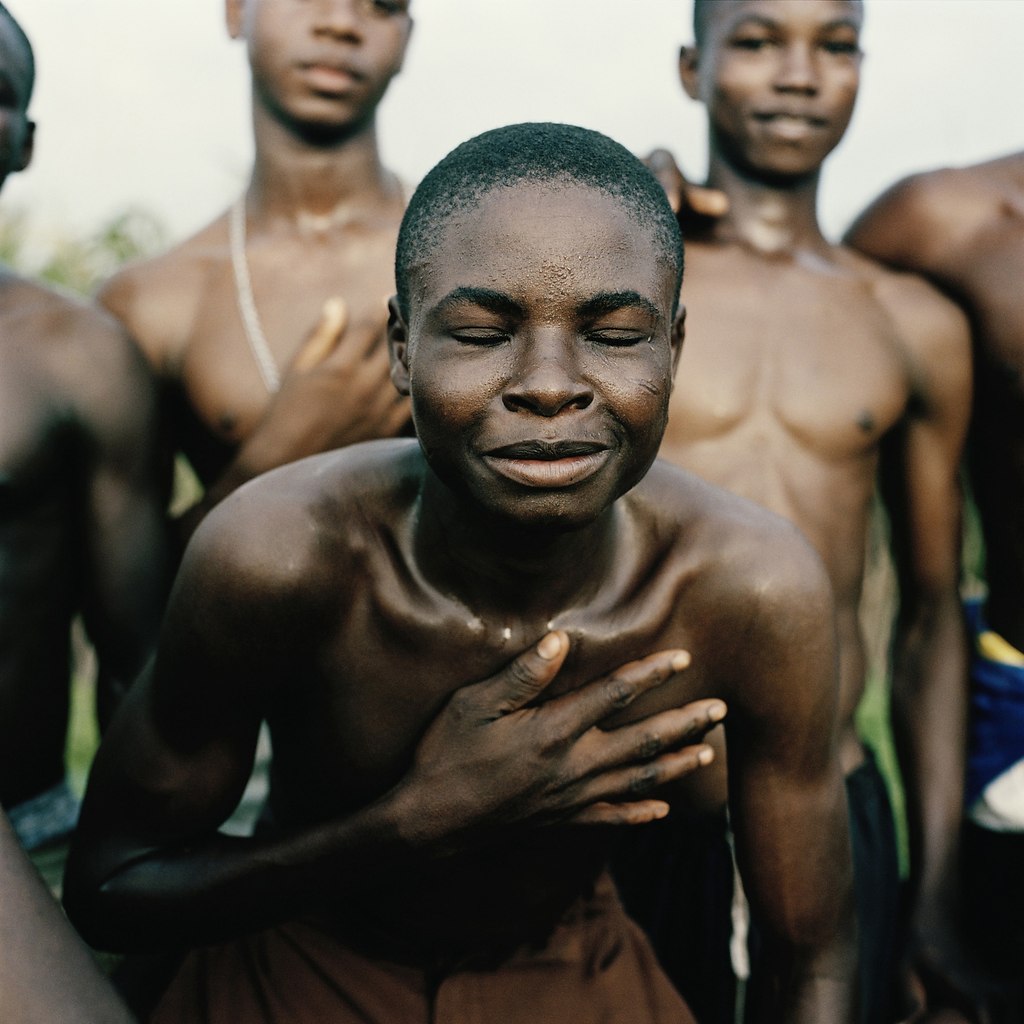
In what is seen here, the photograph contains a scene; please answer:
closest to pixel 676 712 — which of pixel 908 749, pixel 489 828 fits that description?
pixel 489 828

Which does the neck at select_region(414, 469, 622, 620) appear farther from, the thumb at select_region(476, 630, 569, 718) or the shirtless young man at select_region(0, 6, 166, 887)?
the shirtless young man at select_region(0, 6, 166, 887)

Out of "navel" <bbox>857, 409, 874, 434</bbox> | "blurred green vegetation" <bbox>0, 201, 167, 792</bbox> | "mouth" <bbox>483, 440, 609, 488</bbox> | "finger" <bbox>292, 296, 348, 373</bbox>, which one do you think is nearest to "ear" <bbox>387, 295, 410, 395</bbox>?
"mouth" <bbox>483, 440, 609, 488</bbox>

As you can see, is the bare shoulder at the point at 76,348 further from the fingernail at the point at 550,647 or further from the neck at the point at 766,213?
the neck at the point at 766,213

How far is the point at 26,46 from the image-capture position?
8.77 ft

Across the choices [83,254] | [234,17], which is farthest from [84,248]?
[234,17]

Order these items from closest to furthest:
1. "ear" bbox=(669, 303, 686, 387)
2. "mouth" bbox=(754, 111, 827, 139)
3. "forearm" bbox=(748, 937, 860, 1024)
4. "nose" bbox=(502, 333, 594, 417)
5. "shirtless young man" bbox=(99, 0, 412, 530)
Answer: "nose" bbox=(502, 333, 594, 417) → "ear" bbox=(669, 303, 686, 387) → "forearm" bbox=(748, 937, 860, 1024) → "shirtless young man" bbox=(99, 0, 412, 530) → "mouth" bbox=(754, 111, 827, 139)

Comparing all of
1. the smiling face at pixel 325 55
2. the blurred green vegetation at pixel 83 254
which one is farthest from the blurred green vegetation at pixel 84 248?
the smiling face at pixel 325 55

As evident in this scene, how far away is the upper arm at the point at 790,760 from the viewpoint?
5.92 feet

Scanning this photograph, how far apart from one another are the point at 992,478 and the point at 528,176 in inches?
66.0

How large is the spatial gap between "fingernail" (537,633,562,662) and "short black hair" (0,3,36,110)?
173cm

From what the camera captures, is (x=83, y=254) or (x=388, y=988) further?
(x=83, y=254)

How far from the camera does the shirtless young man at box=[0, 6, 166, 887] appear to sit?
2.49 metres

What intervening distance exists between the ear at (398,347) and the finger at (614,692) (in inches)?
19.2

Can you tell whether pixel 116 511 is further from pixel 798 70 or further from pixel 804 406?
pixel 798 70
